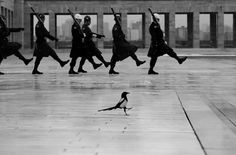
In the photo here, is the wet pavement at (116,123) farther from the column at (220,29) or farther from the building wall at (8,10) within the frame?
the column at (220,29)

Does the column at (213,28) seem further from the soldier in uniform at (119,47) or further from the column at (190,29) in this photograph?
the soldier in uniform at (119,47)

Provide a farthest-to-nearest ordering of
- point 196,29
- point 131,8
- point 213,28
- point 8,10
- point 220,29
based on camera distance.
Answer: point 213,28 → point 220,29 → point 196,29 → point 131,8 → point 8,10

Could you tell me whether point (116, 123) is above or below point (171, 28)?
below

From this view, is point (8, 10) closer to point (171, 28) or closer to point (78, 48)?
point (171, 28)

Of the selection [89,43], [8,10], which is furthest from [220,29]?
[89,43]

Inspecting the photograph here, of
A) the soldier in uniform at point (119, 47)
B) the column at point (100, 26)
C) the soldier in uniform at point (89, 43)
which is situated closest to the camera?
the soldier in uniform at point (119, 47)

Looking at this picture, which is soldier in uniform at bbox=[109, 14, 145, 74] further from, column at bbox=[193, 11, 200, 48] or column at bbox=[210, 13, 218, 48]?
column at bbox=[210, 13, 218, 48]

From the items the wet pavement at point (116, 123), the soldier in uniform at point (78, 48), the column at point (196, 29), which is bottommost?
the wet pavement at point (116, 123)

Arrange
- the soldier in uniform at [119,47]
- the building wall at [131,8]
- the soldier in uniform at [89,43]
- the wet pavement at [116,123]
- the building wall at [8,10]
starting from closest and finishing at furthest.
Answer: the wet pavement at [116,123], the soldier in uniform at [119,47], the soldier in uniform at [89,43], the building wall at [8,10], the building wall at [131,8]

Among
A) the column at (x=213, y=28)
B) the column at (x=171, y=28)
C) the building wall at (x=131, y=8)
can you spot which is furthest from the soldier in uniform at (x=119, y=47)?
the column at (x=213, y=28)

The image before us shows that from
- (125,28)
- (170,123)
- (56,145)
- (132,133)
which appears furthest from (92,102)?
(125,28)

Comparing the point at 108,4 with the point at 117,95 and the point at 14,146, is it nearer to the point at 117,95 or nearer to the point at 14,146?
the point at 117,95

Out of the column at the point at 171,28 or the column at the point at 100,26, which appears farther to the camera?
the column at the point at 171,28

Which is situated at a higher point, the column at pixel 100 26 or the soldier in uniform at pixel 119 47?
the column at pixel 100 26
